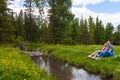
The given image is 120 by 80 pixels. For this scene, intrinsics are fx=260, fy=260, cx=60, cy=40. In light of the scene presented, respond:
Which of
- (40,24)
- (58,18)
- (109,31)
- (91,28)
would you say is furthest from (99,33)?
(58,18)

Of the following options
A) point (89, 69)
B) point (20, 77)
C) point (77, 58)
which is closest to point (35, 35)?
point (77, 58)

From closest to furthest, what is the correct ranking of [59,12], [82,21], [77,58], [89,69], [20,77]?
[20,77], [89,69], [77,58], [59,12], [82,21]

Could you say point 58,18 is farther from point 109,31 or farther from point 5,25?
point 109,31

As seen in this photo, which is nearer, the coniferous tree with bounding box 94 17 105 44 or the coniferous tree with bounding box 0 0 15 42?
the coniferous tree with bounding box 0 0 15 42

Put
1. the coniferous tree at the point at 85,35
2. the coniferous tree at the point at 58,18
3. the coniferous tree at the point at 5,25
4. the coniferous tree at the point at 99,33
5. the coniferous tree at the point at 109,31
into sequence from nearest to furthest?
1. the coniferous tree at the point at 5,25
2. the coniferous tree at the point at 58,18
3. the coniferous tree at the point at 85,35
4. the coniferous tree at the point at 99,33
5. the coniferous tree at the point at 109,31

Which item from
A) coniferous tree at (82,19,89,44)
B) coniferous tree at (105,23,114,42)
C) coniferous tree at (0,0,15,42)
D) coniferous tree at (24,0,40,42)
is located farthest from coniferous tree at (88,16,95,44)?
coniferous tree at (0,0,15,42)

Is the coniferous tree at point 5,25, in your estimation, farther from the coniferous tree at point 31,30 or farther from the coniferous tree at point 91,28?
the coniferous tree at point 91,28

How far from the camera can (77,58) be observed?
24719 millimetres

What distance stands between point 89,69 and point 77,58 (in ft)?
15.3

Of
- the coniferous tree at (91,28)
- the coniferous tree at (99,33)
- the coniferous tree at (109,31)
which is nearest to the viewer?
the coniferous tree at (99,33)

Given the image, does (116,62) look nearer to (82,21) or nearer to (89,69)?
(89,69)

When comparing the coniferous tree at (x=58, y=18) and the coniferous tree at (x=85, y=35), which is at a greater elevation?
the coniferous tree at (x=58, y=18)

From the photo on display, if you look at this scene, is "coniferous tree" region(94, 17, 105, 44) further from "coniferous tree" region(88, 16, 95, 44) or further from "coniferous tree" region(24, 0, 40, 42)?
"coniferous tree" region(24, 0, 40, 42)

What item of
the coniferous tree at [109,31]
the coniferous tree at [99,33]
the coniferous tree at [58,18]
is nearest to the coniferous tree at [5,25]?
the coniferous tree at [58,18]
